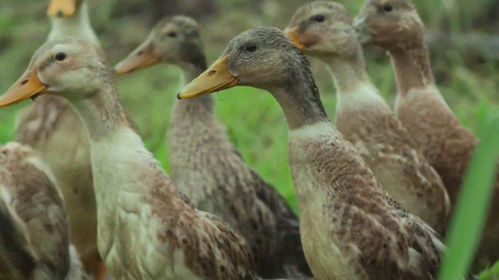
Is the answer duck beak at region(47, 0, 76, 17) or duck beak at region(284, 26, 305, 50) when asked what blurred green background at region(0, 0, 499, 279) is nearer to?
duck beak at region(47, 0, 76, 17)

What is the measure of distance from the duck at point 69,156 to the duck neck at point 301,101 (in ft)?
3.95

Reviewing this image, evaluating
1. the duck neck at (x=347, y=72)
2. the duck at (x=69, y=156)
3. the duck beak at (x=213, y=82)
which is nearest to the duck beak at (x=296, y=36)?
the duck neck at (x=347, y=72)

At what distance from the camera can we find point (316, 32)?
489cm

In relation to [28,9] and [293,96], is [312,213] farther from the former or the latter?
[28,9]

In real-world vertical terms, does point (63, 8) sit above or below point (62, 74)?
above

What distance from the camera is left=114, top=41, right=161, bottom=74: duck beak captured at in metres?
5.54

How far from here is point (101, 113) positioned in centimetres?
411

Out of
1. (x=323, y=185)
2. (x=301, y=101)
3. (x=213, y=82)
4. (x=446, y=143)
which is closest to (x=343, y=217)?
(x=323, y=185)

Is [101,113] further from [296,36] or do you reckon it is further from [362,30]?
[362,30]

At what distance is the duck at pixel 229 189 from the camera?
16.4 feet

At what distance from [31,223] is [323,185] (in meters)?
1.16

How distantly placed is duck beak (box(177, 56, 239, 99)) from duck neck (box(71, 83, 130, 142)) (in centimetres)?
25

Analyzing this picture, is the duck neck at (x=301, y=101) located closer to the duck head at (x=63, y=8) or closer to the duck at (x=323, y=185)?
the duck at (x=323, y=185)

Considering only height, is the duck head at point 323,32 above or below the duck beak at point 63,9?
below
